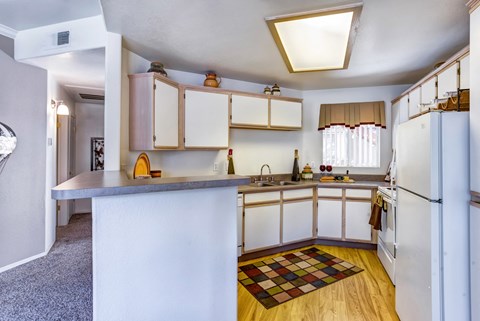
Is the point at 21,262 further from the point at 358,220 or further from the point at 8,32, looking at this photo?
the point at 358,220

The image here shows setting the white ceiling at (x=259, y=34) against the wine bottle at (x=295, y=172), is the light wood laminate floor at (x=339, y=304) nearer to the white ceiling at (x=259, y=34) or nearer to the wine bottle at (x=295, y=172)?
the wine bottle at (x=295, y=172)

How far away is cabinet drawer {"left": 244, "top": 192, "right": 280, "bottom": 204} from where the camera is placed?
3040 mm

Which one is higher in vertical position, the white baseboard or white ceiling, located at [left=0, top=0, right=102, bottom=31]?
white ceiling, located at [left=0, top=0, right=102, bottom=31]

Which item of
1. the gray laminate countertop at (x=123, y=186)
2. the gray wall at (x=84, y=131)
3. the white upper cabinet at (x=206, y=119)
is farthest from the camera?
the gray wall at (x=84, y=131)

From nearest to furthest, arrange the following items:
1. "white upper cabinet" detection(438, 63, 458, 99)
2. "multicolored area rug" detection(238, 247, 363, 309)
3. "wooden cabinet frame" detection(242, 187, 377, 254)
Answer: "white upper cabinet" detection(438, 63, 458, 99) → "multicolored area rug" detection(238, 247, 363, 309) → "wooden cabinet frame" detection(242, 187, 377, 254)

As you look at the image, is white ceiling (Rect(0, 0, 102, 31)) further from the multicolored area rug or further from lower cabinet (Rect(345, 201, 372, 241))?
lower cabinet (Rect(345, 201, 372, 241))

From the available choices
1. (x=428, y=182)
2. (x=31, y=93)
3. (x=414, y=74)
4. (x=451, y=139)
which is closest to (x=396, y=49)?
(x=414, y=74)

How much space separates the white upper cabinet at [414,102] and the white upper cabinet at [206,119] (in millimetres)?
2222

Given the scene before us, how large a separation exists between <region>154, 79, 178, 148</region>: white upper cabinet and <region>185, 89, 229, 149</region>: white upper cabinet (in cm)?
17

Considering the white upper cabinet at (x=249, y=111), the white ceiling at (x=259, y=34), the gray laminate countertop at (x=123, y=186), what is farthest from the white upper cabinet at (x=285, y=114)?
the gray laminate countertop at (x=123, y=186)

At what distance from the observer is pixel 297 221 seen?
3.43 metres

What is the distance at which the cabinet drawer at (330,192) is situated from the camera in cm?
349

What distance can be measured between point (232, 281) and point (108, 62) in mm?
2111

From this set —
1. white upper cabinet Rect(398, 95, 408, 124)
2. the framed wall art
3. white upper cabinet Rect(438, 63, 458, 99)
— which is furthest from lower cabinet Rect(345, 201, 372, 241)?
the framed wall art
